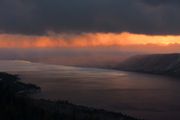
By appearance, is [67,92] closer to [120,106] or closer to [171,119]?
[120,106]

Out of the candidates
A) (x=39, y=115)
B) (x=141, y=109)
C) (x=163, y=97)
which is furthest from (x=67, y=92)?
(x=39, y=115)

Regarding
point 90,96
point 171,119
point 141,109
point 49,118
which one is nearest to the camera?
point 49,118

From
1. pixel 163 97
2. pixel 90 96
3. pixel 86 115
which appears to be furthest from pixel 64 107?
pixel 163 97

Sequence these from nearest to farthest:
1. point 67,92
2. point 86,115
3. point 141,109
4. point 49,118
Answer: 1. point 49,118
2. point 86,115
3. point 141,109
4. point 67,92

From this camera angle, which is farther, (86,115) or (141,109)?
(141,109)

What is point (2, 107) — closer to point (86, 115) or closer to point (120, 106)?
point (86, 115)

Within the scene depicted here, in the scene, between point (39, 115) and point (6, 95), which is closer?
point (39, 115)

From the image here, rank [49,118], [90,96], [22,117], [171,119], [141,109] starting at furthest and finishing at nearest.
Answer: [90,96]
[141,109]
[171,119]
[49,118]
[22,117]

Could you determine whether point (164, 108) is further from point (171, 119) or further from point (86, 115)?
point (86, 115)

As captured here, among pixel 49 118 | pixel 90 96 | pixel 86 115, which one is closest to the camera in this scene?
pixel 49 118
